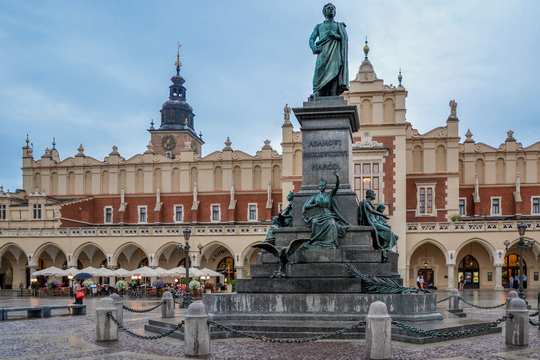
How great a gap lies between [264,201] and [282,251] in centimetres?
3952

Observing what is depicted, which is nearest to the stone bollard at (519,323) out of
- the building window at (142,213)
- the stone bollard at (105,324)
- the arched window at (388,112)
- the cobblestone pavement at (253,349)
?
the cobblestone pavement at (253,349)

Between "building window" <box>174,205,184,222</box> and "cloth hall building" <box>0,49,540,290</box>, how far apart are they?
0.12m

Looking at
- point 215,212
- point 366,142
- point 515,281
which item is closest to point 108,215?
point 215,212

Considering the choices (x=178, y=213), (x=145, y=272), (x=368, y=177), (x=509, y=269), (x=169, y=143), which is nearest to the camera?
(x=145, y=272)

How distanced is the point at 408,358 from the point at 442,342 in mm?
1821

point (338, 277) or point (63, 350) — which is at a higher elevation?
point (338, 277)

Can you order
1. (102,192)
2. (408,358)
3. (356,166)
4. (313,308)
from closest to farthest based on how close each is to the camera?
(408,358) → (313,308) → (356,166) → (102,192)

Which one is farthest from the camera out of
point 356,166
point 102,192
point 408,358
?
point 102,192

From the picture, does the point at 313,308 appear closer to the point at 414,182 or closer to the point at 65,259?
the point at 414,182

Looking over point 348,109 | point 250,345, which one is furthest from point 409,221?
point 250,345

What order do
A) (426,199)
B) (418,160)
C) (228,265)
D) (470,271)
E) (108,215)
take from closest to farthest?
(470,271)
(426,199)
(418,160)
(228,265)
(108,215)

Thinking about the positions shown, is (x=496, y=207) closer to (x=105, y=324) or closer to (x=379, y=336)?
(x=105, y=324)

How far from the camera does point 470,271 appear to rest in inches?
1772

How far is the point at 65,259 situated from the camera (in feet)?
162
